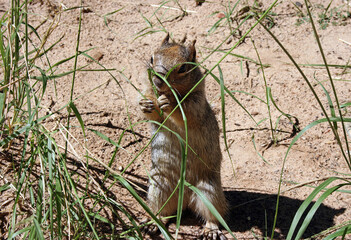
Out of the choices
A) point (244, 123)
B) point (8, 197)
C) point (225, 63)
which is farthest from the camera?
point (225, 63)

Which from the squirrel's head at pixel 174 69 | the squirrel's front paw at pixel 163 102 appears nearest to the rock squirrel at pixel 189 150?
the squirrel's head at pixel 174 69

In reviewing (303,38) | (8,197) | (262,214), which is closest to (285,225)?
(262,214)

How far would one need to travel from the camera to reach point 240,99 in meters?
4.59

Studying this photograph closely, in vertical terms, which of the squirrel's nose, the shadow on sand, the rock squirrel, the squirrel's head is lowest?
the shadow on sand

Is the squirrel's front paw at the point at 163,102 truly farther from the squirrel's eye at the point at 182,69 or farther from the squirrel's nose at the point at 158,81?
the squirrel's eye at the point at 182,69

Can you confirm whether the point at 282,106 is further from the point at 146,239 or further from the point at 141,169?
the point at 146,239

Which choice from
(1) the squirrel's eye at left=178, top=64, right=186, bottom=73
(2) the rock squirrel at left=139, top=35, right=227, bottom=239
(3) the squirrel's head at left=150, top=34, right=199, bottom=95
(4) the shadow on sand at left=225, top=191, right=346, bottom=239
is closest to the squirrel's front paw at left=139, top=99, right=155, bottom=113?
(2) the rock squirrel at left=139, top=35, right=227, bottom=239

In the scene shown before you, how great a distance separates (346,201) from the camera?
11.1 ft

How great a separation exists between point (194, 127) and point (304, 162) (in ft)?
4.54

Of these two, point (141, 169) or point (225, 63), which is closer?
point (141, 169)

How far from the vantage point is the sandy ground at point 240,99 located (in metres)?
3.45

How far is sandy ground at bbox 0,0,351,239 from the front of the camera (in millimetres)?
3445

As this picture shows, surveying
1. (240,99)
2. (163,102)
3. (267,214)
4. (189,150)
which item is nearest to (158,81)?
(163,102)

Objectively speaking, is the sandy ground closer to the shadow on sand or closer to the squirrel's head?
the shadow on sand
